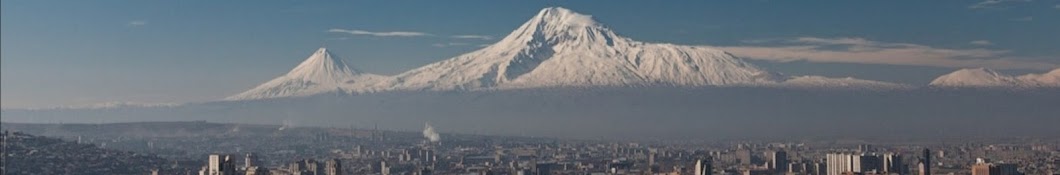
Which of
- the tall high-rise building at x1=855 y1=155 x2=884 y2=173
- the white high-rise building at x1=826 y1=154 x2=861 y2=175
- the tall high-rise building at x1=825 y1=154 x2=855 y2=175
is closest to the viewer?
the tall high-rise building at x1=855 y1=155 x2=884 y2=173

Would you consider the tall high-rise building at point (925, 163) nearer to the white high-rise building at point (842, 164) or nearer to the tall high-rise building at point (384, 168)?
Answer: the white high-rise building at point (842, 164)

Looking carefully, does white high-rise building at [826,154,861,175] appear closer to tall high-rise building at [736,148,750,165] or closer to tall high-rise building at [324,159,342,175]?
tall high-rise building at [736,148,750,165]

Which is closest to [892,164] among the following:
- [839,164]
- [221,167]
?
[839,164]

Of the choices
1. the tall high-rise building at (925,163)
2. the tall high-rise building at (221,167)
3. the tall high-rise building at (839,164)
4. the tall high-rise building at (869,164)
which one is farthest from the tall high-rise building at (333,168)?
the tall high-rise building at (925,163)

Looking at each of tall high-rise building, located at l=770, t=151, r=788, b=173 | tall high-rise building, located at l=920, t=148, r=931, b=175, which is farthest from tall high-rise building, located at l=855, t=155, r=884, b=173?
tall high-rise building, located at l=770, t=151, r=788, b=173

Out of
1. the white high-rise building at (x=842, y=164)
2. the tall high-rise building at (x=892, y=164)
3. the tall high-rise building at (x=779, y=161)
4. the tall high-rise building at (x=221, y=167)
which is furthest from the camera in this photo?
the tall high-rise building at (x=779, y=161)

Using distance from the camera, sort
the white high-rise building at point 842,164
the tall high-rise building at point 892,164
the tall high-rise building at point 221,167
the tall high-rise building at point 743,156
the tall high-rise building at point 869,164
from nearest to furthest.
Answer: the tall high-rise building at point 221,167, the tall high-rise building at point 869,164, the tall high-rise building at point 892,164, the white high-rise building at point 842,164, the tall high-rise building at point 743,156

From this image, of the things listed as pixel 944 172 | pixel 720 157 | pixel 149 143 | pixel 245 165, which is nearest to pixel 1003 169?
pixel 944 172

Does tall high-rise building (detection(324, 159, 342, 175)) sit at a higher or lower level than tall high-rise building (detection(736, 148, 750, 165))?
lower
